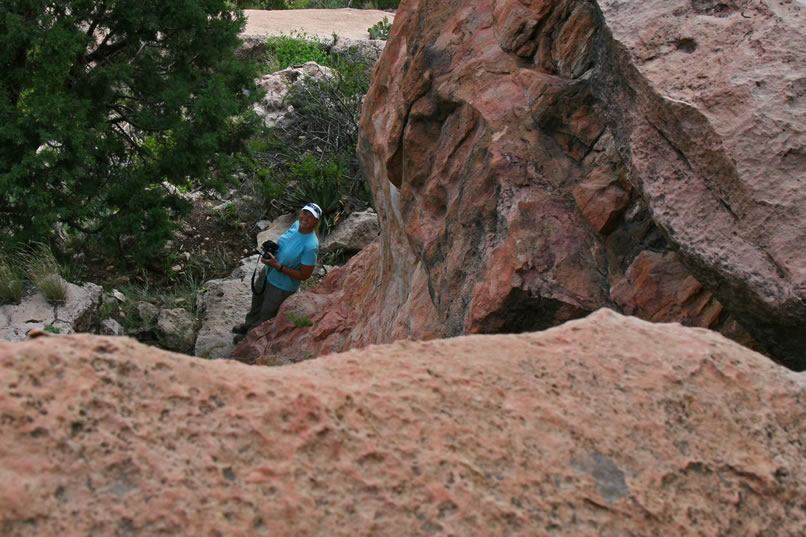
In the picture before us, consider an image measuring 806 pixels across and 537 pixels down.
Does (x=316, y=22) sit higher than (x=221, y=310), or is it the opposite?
(x=316, y=22)

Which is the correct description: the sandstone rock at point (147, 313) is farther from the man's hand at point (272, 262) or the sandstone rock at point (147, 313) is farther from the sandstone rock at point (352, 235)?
the sandstone rock at point (352, 235)

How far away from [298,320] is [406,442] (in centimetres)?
560

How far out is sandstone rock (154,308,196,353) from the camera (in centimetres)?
803

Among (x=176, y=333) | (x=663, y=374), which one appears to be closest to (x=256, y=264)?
(x=176, y=333)

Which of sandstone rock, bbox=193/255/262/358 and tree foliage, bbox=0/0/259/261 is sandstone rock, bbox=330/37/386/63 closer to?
tree foliage, bbox=0/0/259/261

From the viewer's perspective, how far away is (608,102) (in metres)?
3.48

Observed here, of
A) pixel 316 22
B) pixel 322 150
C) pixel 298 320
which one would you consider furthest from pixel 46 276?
pixel 316 22

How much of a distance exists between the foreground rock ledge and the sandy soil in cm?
1396

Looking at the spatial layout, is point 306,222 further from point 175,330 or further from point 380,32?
point 380,32

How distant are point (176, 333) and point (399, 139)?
4.05 metres

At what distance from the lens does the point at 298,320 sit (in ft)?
23.7

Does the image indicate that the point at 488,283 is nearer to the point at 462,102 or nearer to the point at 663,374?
the point at 462,102

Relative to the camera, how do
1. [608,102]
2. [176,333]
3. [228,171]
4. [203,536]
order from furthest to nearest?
[228,171], [176,333], [608,102], [203,536]

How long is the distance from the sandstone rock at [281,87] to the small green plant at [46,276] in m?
5.16
